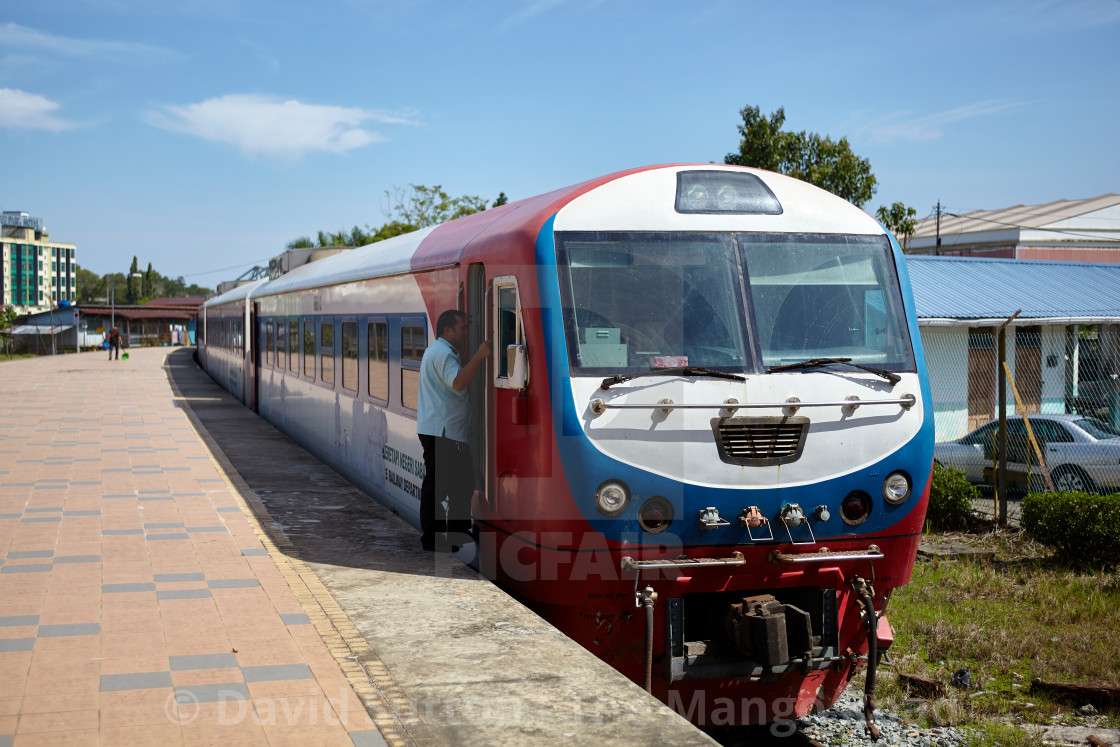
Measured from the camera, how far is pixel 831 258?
6066 millimetres

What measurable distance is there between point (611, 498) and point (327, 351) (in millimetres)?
7771

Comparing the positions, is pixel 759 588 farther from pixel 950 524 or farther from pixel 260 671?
pixel 950 524

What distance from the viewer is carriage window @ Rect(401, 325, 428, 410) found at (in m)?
8.07

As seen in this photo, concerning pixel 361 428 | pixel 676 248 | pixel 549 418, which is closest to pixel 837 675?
pixel 549 418

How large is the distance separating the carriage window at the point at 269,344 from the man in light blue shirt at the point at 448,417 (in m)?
11.0

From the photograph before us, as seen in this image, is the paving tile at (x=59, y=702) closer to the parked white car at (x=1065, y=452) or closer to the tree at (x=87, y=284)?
the parked white car at (x=1065, y=452)

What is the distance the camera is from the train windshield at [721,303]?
221 inches

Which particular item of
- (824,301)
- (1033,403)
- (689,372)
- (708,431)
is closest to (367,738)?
(708,431)

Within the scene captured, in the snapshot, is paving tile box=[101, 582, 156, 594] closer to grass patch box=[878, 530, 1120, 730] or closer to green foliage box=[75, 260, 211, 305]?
grass patch box=[878, 530, 1120, 730]

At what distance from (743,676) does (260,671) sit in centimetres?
248

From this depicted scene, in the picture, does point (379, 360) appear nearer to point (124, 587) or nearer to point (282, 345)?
point (124, 587)

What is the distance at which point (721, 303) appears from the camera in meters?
5.77

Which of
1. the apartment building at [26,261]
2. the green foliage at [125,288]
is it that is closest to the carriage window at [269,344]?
the green foliage at [125,288]

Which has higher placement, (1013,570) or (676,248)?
(676,248)
